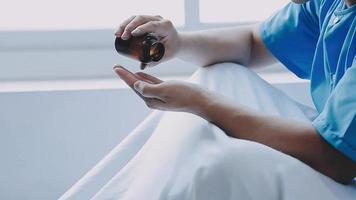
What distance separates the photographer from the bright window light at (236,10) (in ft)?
5.30

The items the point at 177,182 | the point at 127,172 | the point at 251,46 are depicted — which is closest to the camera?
the point at 177,182

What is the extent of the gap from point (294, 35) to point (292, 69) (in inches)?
3.2

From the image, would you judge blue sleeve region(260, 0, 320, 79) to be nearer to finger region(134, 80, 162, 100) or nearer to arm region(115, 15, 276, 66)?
arm region(115, 15, 276, 66)

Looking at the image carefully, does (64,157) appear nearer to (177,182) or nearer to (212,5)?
(212,5)

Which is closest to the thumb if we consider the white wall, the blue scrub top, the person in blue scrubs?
the person in blue scrubs

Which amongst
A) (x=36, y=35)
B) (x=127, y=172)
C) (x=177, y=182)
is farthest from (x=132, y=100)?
(x=177, y=182)

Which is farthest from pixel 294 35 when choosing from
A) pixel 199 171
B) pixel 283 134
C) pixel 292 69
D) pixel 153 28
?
pixel 199 171

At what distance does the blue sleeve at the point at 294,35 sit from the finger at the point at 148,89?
A: 16.3 inches

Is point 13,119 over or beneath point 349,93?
beneath

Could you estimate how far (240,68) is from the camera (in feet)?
3.74

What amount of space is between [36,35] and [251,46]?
0.60 metres

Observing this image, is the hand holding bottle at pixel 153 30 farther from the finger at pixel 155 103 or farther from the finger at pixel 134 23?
the finger at pixel 155 103

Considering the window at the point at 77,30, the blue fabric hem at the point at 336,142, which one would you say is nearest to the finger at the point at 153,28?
the blue fabric hem at the point at 336,142

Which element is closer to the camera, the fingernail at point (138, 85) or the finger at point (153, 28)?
the fingernail at point (138, 85)
